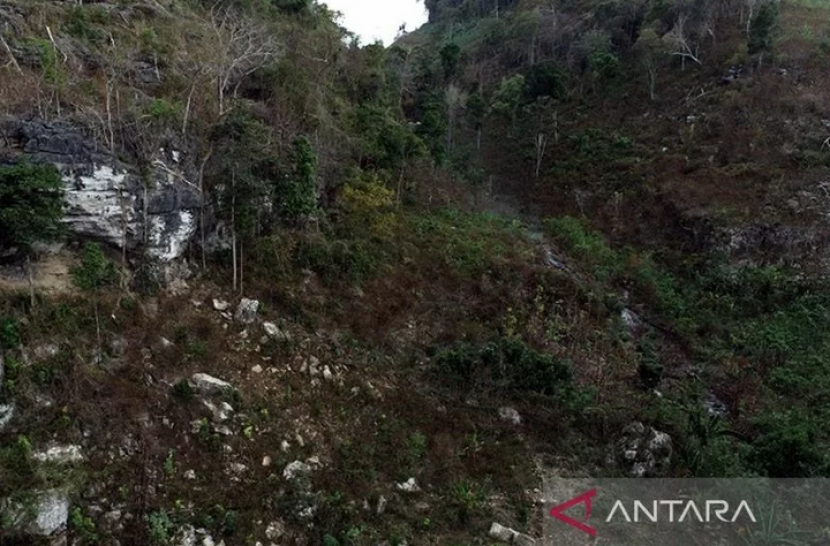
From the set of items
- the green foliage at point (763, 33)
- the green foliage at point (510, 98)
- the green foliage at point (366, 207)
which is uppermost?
the green foliage at point (763, 33)

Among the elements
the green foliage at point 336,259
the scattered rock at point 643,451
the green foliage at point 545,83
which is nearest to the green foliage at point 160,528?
the green foliage at point 336,259

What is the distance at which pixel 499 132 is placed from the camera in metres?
30.0

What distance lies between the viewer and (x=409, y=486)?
929cm

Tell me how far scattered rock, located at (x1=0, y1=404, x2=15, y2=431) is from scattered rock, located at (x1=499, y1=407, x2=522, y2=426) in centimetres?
797

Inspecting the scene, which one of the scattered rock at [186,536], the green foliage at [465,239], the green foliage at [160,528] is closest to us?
the green foliage at [160,528]

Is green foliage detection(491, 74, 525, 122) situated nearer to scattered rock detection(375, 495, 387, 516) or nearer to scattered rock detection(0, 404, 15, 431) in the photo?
scattered rock detection(375, 495, 387, 516)

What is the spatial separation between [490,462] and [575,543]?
1910 mm

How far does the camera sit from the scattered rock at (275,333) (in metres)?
11.1

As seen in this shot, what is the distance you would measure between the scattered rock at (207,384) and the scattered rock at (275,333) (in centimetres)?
158

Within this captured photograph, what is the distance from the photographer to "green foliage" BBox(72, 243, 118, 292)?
9.27 m

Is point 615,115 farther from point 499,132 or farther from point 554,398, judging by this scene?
point 554,398

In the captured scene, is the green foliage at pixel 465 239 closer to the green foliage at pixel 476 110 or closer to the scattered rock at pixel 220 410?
the scattered rock at pixel 220 410

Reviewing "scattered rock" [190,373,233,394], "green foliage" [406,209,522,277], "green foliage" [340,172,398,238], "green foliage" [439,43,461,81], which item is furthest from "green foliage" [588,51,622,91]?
"scattered rock" [190,373,233,394]

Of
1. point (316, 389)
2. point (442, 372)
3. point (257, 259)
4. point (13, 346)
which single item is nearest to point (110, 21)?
point (257, 259)
